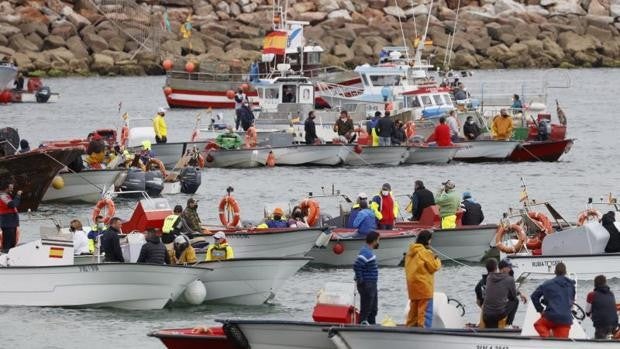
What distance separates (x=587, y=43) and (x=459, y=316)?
299 ft

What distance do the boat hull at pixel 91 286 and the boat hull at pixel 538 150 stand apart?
27.0 m

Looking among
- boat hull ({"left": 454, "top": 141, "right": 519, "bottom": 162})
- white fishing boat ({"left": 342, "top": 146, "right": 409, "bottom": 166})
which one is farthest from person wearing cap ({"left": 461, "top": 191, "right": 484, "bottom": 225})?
boat hull ({"left": 454, "top": 141, "right": 519, "bottom": 162})

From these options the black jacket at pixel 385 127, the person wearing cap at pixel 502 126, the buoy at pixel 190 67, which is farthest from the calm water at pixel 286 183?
the buoy at pixel 190 67

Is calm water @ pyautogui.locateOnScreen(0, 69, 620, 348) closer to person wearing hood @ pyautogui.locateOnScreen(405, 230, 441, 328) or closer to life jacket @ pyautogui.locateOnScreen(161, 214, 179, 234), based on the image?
life jacket @ pyautogui.locateOnScreen(161, 214, 179, 234)

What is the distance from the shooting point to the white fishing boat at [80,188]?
43.4 meters

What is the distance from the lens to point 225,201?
34.5 m

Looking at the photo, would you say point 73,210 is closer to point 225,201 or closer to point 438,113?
point 225,201

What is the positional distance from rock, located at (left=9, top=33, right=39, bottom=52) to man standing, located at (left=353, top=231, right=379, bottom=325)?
80.8 m

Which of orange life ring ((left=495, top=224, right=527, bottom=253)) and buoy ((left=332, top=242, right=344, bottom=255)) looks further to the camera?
buoy ((left=332, top=242, right=344, bottom=255))

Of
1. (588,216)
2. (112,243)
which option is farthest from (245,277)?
(588,216)

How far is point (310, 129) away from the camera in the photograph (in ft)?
172

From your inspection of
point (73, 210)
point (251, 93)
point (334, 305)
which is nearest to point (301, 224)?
point (334, 305)

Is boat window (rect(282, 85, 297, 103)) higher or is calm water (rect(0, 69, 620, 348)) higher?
boat window (rect(282, 85, 297, 103))

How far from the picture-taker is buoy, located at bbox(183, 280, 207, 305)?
94.4 ft
